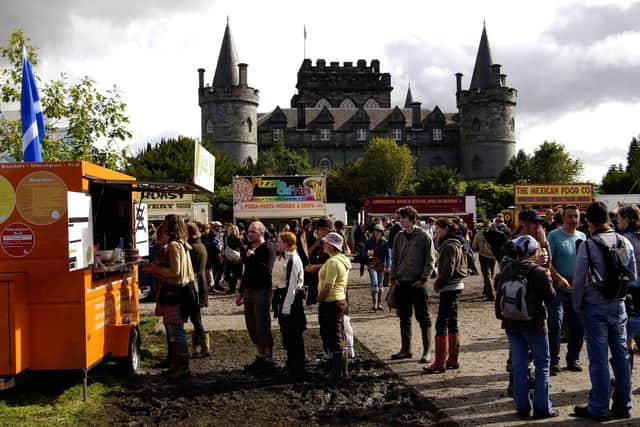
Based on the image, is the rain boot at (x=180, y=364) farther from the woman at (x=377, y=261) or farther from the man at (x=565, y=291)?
the woman at (x=377, y=261)

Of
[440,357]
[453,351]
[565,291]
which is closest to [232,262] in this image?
[453,351]

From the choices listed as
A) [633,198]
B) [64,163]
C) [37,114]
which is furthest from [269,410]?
[633,198]

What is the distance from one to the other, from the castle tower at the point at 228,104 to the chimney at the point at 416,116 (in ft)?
76.3

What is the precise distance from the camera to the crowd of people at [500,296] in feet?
19.3

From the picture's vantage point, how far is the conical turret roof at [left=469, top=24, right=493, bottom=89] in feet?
266

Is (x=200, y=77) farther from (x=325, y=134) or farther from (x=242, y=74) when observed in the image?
(x=325, y=134)

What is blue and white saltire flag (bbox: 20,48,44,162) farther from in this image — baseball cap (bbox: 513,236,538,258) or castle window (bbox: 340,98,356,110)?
castle window (bbox: 340,98,356,110)

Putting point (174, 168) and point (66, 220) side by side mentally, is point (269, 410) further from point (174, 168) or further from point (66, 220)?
point (174, 168)

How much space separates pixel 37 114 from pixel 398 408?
7.24m

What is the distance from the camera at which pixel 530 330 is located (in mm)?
5848

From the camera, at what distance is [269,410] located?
253 inches

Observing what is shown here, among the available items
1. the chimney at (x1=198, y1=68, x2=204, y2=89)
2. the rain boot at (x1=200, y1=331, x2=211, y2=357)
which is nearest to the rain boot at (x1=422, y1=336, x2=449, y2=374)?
the rain boot at (x1=200, y1=331, x2=211, y2=357)

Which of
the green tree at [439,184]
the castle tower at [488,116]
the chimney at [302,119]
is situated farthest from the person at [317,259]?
the chimney at [302,119]

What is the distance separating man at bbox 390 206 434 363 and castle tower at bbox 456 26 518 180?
7562cm
